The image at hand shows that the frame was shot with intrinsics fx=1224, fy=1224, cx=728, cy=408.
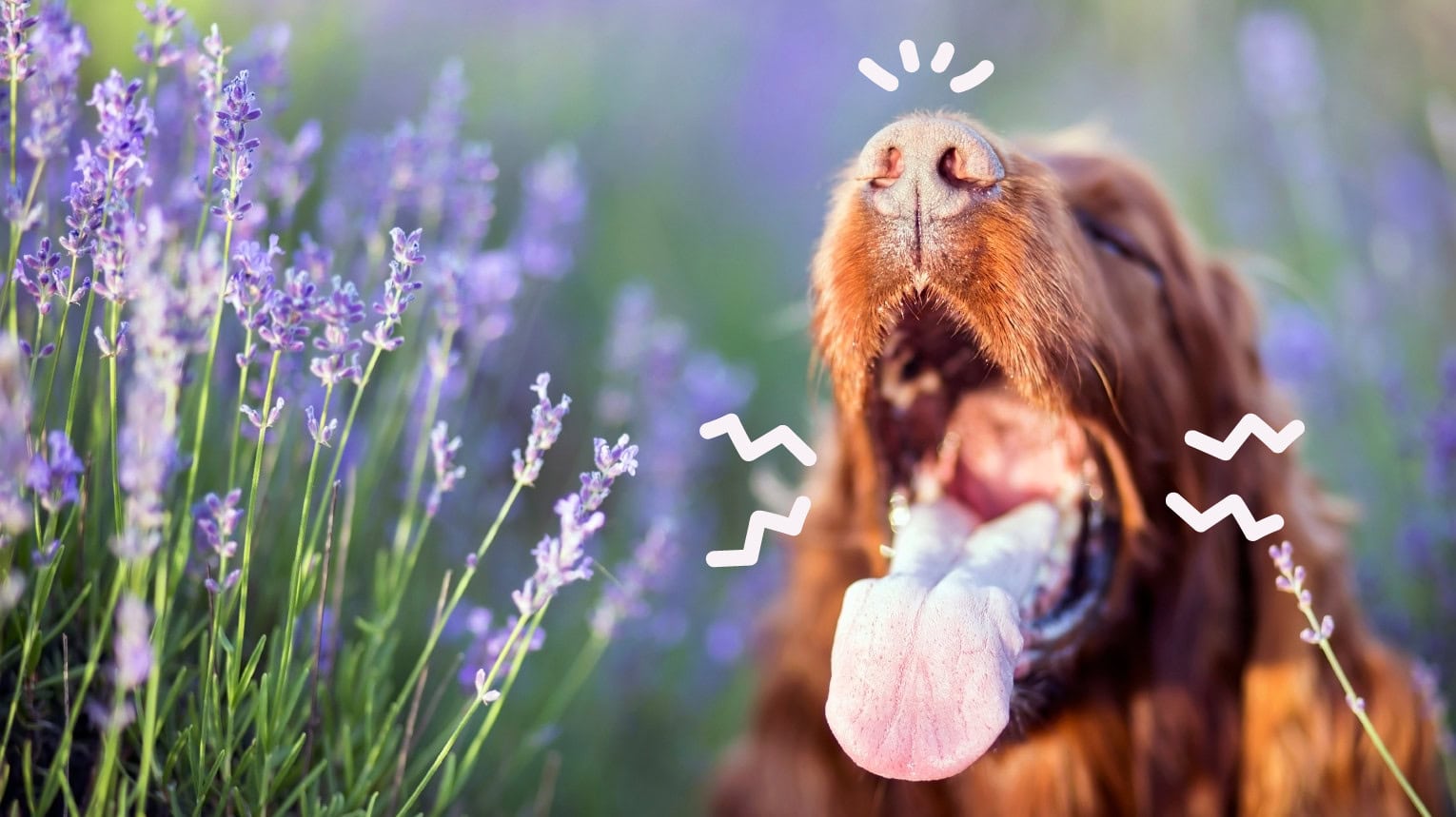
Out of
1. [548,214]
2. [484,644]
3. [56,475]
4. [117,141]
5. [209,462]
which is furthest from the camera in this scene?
[548,214]

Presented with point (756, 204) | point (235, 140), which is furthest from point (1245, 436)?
point (756, 204)

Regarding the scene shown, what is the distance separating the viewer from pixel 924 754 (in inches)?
56.6

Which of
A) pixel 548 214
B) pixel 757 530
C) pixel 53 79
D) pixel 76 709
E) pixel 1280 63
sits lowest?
pixel 76 709

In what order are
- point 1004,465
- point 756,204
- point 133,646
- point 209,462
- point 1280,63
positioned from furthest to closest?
point 756,204 → point 1280,63 → point 1004,465 → point 209,462 → point 133,646

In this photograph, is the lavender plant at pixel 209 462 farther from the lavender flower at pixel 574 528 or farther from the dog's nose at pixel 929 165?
the dog's nose at pixel 929 165

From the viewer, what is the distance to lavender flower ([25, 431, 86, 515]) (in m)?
1.03

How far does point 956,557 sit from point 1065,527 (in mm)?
191

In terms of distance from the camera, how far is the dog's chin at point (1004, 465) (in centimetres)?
169

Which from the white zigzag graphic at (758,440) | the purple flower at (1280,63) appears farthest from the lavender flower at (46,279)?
the purple flower at (1280,63)

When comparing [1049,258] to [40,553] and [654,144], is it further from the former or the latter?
[654,144]

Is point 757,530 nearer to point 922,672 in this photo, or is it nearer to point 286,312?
point 922,672

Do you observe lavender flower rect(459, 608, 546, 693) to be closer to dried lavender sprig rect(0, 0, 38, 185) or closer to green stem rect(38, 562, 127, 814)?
green stem rect(38, 562, 127, 814)

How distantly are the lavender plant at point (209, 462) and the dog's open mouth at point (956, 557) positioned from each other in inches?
15.0

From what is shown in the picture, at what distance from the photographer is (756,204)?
4.60 m
